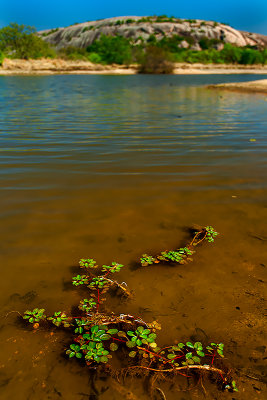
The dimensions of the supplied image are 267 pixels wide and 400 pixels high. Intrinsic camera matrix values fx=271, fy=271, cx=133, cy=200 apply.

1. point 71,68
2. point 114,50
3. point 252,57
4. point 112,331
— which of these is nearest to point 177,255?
point 112,331

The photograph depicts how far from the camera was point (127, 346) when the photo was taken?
193 cm

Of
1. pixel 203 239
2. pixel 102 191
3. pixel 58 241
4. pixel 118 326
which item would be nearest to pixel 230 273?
pixel 203 239

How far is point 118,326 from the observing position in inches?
81.3

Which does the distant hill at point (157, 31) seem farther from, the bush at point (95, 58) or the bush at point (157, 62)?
the bush at point (157, 62)

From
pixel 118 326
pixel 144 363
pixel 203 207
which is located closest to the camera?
pixel 144 363

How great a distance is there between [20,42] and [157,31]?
8276cm

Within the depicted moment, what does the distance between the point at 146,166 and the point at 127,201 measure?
173cm

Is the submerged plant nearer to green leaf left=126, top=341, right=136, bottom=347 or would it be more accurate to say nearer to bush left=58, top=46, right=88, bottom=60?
green leaf left=126, top=341, right=136, bottom=347

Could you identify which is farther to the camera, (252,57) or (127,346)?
(252,57)

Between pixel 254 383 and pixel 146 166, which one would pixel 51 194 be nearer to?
pixel 146 166

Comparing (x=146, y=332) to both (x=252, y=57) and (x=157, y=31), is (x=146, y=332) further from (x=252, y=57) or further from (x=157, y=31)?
(x=157, y=31)

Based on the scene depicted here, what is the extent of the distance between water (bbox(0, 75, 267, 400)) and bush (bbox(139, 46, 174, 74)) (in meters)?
81.3

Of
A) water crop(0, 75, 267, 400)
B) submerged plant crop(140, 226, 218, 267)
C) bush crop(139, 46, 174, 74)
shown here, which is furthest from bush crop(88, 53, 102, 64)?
submerged plant crop(140, 226, 218, 267)

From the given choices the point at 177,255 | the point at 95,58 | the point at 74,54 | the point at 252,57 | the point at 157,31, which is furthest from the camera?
the point at 157,31
